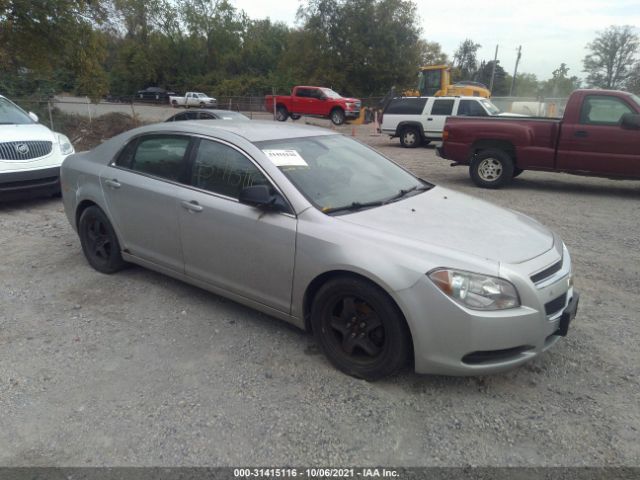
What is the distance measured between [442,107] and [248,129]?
13626 mm

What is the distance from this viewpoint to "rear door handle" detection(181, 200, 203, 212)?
3.74m

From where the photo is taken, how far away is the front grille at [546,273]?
9.24 feet

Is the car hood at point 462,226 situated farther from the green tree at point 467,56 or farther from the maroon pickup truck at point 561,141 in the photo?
the green tree at point 467,56

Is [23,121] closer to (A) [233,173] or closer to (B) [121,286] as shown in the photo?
(B) [121,286]

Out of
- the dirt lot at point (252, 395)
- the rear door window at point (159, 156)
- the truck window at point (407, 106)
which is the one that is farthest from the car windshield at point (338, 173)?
the truck window at point (407, 106)

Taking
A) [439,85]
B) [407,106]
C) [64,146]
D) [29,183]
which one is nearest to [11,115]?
[64,146]

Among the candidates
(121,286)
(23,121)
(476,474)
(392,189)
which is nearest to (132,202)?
(121,286)

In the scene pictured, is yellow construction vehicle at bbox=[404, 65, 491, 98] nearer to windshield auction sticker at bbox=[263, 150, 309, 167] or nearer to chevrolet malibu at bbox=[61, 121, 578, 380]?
chevrolet malibu at bbox=[61, 121, 578, 380]

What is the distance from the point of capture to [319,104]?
87.9 ft

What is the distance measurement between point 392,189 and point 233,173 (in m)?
1.24

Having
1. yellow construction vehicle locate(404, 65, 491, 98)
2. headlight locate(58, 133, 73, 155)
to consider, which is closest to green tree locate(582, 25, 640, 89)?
yellow construction vehicle locate(404, 65, 491, 98)

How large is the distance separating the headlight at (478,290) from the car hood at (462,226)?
0.53 ft

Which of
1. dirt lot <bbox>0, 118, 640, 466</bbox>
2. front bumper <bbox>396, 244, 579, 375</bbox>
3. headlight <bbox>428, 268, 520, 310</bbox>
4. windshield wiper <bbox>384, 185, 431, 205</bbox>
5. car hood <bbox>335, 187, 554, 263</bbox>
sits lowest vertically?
dirt lot <bbox>0, 118, 640, 466</bbox>

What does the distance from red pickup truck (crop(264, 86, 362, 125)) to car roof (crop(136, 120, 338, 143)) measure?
22549 mm
